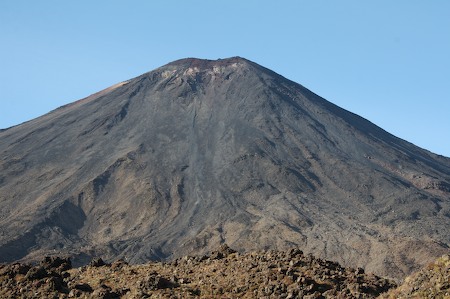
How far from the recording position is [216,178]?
142125 mm

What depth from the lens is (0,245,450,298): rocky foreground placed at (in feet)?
77.9

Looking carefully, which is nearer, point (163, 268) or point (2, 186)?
point (163, 268)

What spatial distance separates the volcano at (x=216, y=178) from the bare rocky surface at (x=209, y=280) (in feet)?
255

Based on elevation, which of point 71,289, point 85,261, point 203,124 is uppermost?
point 203,124

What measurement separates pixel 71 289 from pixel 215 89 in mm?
157856

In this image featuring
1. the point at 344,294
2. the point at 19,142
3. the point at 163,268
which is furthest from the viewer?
the point at 19,142

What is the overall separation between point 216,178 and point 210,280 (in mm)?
117212

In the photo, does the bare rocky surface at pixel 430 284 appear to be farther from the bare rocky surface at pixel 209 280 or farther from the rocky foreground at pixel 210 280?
the bare rocky surface at pixel 209 280

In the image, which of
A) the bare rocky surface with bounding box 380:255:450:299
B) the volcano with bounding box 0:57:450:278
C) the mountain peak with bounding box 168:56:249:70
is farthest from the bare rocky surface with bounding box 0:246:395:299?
the mountain peak with bounding box 168:56:249:70

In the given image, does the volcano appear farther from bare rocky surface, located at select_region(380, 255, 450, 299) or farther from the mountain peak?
bare rocky surface, located at select_region(380, 255, 450, 299)

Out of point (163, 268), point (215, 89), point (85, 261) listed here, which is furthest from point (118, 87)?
point (163, 268)

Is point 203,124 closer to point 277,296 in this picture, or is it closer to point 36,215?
point 36,215

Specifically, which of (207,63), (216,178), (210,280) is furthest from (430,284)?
(207,63)

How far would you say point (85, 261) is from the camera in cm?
10931
